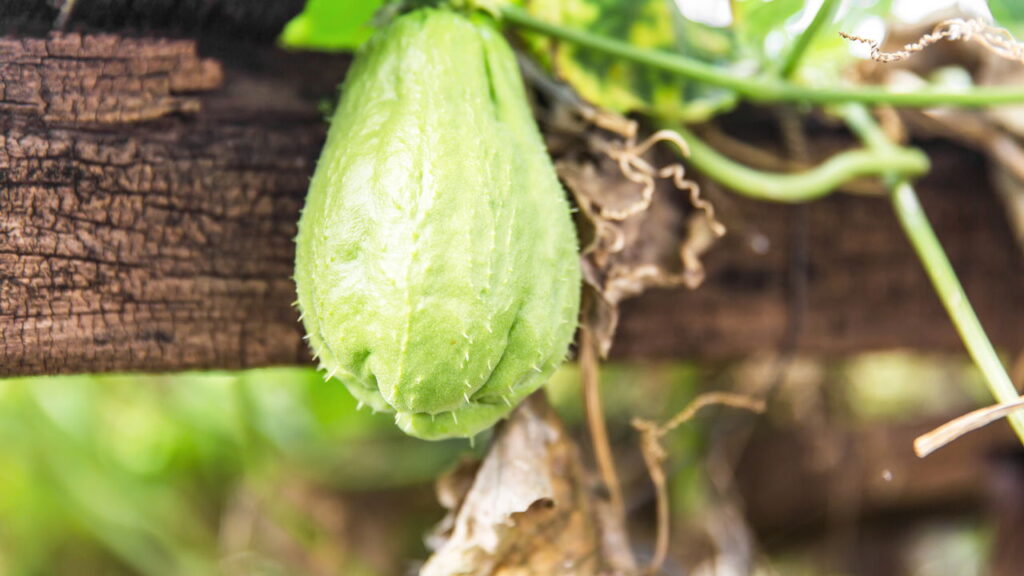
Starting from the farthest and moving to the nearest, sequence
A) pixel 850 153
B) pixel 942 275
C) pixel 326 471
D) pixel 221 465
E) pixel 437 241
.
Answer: pixel 221 465
pixel 326 471
pixel 850 153
pixel 942 275
pixel 437 241

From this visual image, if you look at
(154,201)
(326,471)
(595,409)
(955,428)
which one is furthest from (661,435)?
(326,471)

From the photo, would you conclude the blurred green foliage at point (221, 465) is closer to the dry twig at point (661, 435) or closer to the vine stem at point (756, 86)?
the dry twig at point (661, 435)

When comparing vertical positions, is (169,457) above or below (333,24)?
below

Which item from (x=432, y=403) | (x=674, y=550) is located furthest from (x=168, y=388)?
(x=432, y=403)

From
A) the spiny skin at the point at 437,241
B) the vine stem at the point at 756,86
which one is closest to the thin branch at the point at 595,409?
the spiny skin at the point at 437,241

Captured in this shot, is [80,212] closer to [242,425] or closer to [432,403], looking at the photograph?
[432,403]

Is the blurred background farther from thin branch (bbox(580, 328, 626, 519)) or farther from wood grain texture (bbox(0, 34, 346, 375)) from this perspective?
wood grain texture (bbox(0, 34, 346, 375))

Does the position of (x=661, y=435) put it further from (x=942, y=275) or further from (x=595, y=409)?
(x=942, y=275)
